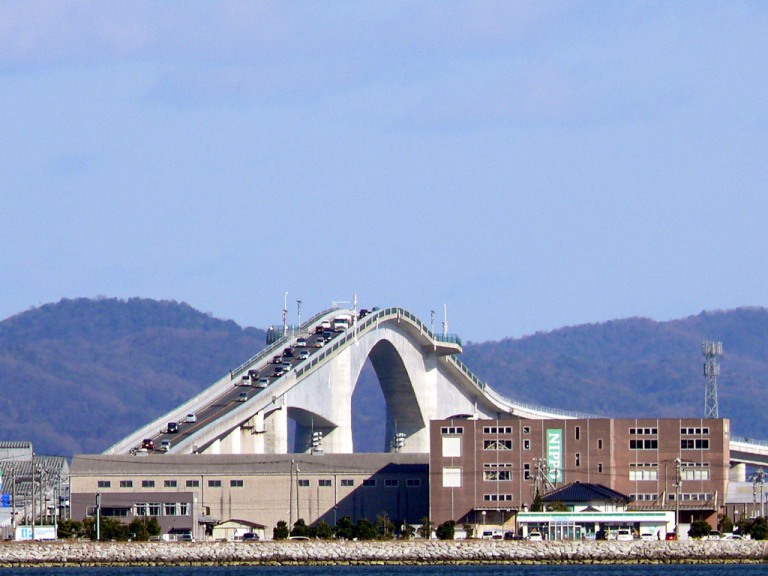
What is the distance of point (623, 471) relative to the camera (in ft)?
410

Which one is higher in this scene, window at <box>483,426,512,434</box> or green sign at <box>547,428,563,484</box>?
window at <box>483,426,512,434</box>

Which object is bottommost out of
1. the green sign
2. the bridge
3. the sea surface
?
the sea surface

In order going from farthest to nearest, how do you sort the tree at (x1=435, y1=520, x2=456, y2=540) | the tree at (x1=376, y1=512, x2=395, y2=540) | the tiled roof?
the tiled roof, the tree at (x1=376, y1=512, x2=395, y2=540), the tree at (x1=435, y1=520, x2=456, y2=540)

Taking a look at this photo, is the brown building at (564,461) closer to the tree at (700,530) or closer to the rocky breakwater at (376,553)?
the tree at (700,530)

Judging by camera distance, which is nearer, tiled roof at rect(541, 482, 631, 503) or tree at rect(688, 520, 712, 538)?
tree at rect(688, 520, 712, 538)

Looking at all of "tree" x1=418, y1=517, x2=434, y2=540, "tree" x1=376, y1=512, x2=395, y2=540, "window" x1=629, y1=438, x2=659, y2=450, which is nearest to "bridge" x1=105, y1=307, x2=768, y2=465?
Answer: "tree" x1=376, y1=512, x2=395, y2=540

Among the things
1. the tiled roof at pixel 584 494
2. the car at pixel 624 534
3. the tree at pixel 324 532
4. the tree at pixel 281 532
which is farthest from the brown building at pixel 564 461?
the tree at pixel 281 532

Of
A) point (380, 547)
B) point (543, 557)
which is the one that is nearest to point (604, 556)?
point (543, 557)

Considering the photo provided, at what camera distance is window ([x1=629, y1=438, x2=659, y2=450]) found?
12481 cm

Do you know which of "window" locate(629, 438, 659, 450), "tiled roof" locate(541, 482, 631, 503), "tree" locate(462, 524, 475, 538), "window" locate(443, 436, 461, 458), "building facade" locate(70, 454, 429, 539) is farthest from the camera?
"building facade" locate(70, 454, 429, 539)

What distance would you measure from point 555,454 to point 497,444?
171 inches

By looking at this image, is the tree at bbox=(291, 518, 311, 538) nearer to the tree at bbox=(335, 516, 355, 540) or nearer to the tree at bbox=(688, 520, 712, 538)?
the tree at bbox=(335, 516, 355, 540)

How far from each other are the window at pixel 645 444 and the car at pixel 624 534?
1344 cm

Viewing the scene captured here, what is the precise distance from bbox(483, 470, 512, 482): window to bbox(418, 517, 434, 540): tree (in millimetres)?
5083
